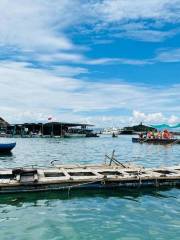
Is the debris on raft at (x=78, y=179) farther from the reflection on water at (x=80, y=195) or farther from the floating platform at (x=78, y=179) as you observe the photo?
the reflection on water at (x=80, y=195)

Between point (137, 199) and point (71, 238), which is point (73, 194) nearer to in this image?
point (137, 199)

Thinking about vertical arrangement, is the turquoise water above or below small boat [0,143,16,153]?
below

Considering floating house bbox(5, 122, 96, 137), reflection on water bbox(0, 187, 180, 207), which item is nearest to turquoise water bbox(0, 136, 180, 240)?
reflection on water bbox(0, 187, 180, 207)

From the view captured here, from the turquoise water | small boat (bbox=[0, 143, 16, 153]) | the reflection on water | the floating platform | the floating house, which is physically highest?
the floating house

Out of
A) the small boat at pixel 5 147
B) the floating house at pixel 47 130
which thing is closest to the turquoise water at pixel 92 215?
the small boat at pixel 5 147

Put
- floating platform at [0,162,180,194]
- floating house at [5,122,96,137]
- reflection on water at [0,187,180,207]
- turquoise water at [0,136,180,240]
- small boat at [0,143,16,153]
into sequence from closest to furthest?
turquoise water at [0,136,180,240]
reflection on water at [0,187,180,207]
floating platform at [0,162,180,194]
small boat at [0,143,16,153]
floating house at [5,122,96,137]

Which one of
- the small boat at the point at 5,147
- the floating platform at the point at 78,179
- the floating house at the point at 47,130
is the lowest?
the floating platform at the point at 78,179

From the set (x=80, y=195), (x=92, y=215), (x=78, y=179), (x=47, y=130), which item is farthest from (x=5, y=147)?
(x=47, y=130)

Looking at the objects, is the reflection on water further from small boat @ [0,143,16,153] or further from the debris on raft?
small boat @ [0,143,16,153]

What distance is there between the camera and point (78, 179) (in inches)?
572

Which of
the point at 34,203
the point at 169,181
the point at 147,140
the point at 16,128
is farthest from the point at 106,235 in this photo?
the point at 16,128

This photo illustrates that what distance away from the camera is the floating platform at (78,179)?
45.6 feet

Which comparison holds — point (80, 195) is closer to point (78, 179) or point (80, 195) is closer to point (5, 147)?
point (78, 179)

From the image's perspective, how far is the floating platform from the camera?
13891 mm
